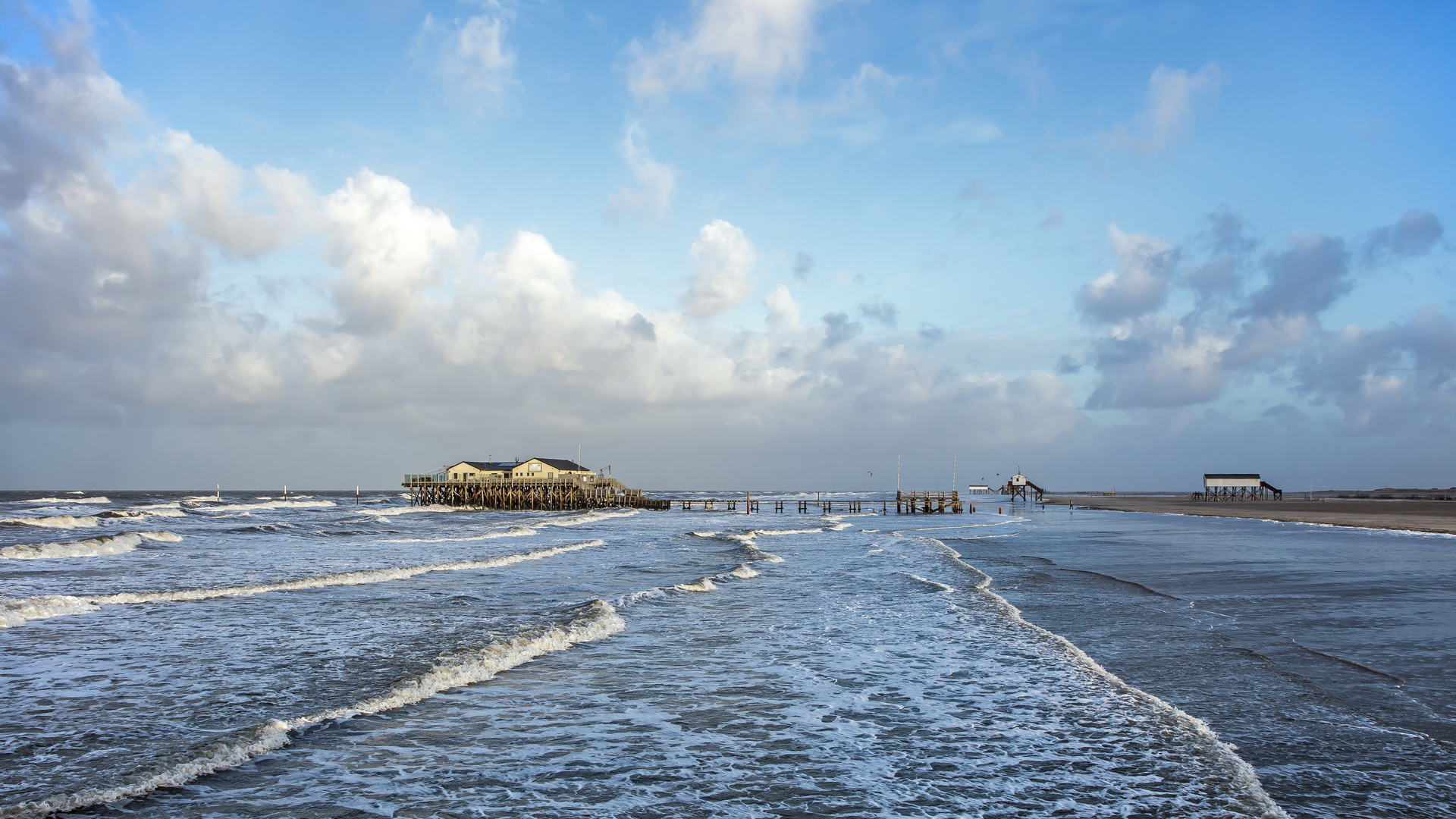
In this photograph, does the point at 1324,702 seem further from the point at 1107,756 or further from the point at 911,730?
the point at 911,730

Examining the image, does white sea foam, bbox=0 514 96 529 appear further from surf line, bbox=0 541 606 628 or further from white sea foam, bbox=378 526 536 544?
surf line, bbox=0 541 606 628

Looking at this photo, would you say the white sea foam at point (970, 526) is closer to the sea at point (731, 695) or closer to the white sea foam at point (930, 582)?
the white sea foam at point (930, 582)

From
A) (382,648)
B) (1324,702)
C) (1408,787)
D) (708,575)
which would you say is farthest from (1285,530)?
(382,648)

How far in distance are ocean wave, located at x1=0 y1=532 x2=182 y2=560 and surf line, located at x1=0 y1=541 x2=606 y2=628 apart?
13.3m

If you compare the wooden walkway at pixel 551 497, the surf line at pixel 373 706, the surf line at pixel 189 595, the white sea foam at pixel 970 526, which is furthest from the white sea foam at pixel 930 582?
the wooden walkway at pixel 551 497

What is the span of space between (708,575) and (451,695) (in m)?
13.0

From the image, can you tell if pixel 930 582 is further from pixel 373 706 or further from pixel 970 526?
pixel 970 526

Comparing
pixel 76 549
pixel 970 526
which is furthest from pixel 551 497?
pixel 76 549

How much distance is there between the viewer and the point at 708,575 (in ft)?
71.8

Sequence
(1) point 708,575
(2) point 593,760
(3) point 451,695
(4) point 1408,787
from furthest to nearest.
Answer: (1) point 708,575
(3) point 451,695
(2) point 593,760
(4) point 1408,787

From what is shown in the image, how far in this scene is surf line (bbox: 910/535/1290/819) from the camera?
228 inches

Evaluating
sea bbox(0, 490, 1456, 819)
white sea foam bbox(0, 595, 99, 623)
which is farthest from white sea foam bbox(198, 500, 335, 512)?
white sea foam bbox(0, 595, 99, 623)

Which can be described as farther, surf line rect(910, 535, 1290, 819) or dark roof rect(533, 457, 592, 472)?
dark roof rect(533, 457, 592, 472)

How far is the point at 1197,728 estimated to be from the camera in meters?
7.60
